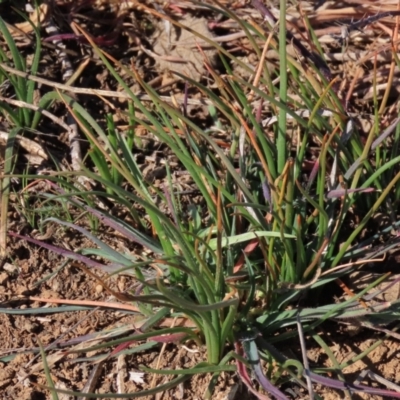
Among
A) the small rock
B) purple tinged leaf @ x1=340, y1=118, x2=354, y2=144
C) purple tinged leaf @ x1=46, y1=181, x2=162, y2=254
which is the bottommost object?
the small rock

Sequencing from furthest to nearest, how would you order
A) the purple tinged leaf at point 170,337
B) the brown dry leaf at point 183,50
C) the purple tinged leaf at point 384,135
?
the brown dry leaf at point 183,50 → the purple tinged leaf at point 384,135 → the purple tinged leaf at point 170,337

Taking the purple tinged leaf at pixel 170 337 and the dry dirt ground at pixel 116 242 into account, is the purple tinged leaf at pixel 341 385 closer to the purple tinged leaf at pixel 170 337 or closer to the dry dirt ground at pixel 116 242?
the dry dirt ground at pixel 116 242

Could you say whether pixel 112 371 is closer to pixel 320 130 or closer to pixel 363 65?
pixel 320 130

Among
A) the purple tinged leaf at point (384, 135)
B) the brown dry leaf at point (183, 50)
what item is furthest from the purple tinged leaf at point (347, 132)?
the brown dry leaf at point (183, 50)

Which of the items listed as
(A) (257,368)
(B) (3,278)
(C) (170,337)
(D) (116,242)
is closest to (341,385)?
(A) (257,368)

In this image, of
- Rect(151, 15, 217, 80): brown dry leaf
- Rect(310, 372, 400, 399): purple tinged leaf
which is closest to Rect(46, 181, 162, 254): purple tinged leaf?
Rect(310, 372, 400, 399): purple tinged leaf

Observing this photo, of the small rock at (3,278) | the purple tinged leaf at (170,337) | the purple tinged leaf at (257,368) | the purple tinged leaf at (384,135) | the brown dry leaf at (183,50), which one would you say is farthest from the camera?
the brown dry leaf at (183,50)

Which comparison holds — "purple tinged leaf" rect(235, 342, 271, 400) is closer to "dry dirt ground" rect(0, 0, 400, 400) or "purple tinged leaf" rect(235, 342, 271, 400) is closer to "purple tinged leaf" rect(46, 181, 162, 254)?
"dry dirt ground" rect(0, 0, 400, 400)

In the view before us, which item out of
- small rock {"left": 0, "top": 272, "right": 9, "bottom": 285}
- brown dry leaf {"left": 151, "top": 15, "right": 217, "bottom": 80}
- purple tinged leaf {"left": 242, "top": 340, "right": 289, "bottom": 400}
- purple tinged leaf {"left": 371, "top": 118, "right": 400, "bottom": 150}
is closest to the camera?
purple tinged leaf {"left": 242, "top": 340, "right": 289, "bottom": 400}
